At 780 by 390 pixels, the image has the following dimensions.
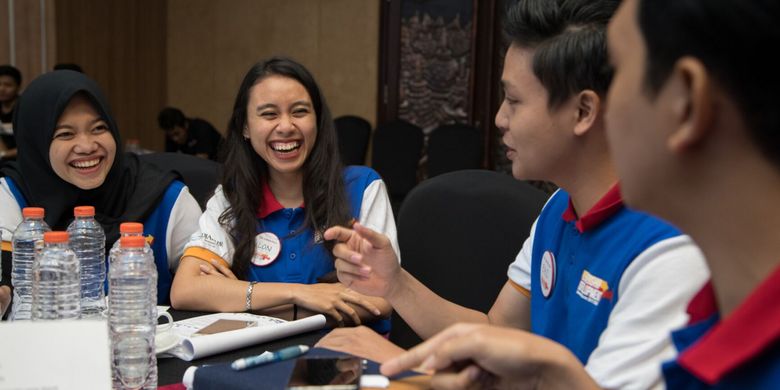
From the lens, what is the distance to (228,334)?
1568 mm

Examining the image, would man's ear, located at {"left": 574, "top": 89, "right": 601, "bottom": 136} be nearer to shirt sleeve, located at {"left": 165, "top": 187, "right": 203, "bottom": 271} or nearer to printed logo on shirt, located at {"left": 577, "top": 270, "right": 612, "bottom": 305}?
printed logo on shirt, located at {"left": 577, "top": 270, "right": 612, "bottom": 305}

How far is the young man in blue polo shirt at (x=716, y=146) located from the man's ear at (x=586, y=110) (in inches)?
22.3

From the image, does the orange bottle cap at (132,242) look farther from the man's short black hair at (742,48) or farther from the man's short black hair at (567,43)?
the man's short black hair at (742,48)

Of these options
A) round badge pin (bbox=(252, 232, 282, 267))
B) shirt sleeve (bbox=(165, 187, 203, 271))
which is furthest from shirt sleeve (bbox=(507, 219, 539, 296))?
shirt sleeve (bbox=(165, 187, 203, 271))

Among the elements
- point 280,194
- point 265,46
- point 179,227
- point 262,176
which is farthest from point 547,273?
point 265,46

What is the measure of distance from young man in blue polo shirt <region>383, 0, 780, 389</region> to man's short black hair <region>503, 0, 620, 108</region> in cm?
58

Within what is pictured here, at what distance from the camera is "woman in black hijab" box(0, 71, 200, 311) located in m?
2.35

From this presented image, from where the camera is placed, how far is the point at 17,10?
743 cm

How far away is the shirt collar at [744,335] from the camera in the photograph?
0.69 metres

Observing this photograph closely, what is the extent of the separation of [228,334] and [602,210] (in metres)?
0.79

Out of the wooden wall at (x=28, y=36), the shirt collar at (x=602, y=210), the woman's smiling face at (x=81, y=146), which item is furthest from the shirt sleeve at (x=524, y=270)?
the wooden wall at (x=28, y=36)

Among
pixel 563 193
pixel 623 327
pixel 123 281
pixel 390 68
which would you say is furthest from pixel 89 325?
pixel 390 68

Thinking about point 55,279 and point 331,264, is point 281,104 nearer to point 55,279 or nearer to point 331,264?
point 331,264

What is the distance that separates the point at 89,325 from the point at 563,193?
3.33 ft
